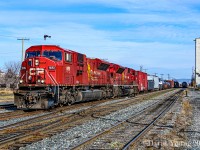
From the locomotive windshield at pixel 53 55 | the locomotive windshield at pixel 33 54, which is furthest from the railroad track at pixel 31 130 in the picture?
the locomotive windshield at pixel 33 54

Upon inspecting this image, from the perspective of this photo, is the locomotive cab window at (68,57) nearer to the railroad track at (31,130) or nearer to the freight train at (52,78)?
the freight train at (52,78)

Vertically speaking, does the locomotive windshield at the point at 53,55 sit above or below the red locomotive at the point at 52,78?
above

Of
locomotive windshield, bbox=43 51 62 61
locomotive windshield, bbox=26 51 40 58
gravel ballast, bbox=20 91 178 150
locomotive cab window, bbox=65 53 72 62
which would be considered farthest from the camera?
locomotive cab window, bbox=65 53 72 62

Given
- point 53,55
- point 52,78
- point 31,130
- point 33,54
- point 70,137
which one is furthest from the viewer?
point 33,54

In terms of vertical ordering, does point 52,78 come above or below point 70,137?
above

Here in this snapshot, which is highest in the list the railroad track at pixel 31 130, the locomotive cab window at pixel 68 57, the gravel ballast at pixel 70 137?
the locomotive cab window at pixel 68 57

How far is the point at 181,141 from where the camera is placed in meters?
9.63

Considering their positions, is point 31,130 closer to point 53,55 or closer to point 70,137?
point 70,137

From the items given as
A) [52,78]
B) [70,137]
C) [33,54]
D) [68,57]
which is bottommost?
[70,137]

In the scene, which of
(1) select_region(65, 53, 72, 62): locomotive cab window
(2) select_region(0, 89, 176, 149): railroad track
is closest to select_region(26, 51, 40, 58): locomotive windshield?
(1) select_region(65, 53, 72, 62): locomotive cab window

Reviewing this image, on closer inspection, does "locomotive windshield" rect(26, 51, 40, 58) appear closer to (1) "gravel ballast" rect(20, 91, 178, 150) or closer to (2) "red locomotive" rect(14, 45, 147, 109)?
(2) "red locomotive" rect(14, 45, 147, 109)

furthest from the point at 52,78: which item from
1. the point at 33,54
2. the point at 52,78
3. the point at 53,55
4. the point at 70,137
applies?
the point at 70,137

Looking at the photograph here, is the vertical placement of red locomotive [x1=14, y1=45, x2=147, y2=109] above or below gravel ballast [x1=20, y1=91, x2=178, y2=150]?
above

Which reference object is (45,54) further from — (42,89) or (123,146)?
(123,146)
